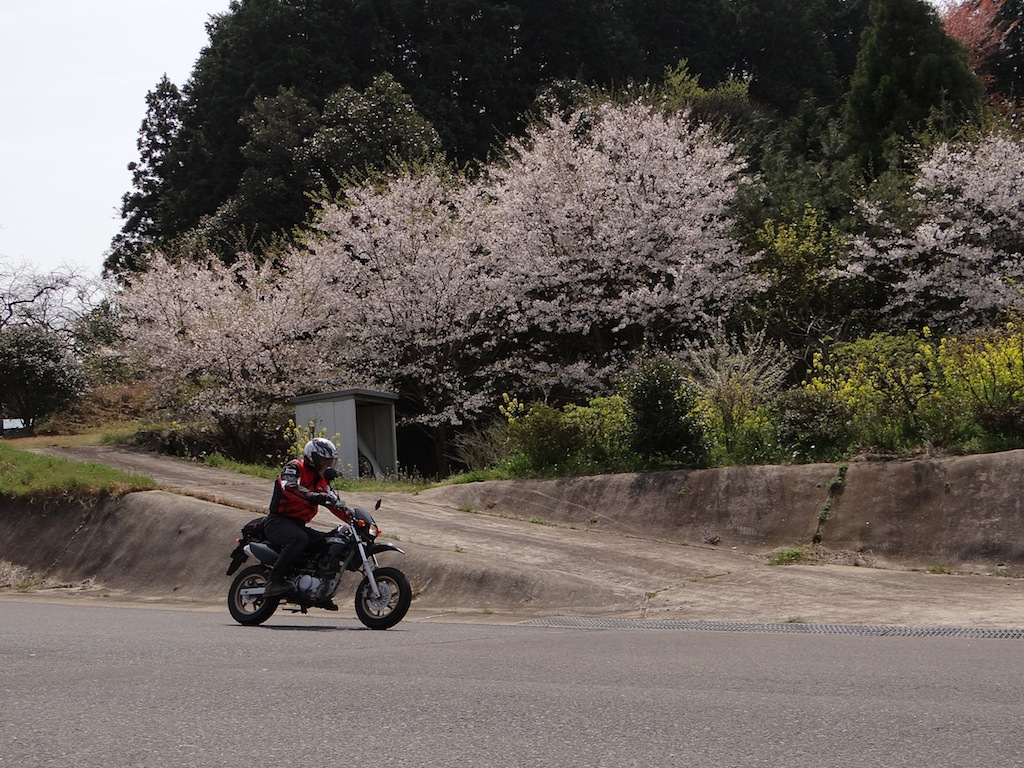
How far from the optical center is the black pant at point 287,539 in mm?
10164

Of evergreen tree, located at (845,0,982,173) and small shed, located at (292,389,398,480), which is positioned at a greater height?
evergreen tree, located at (845,0,982,173)

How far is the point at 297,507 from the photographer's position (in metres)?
10.4

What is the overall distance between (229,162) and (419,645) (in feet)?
122

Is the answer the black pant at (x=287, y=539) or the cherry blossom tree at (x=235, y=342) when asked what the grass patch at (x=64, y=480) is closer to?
the cherry blossom tree at (x=235, y=342)

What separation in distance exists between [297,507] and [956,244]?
17326 mm

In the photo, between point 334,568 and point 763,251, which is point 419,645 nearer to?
point 334,568

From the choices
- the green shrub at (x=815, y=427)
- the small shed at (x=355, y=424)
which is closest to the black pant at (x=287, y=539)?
the green shrub at (x=815, y=427)

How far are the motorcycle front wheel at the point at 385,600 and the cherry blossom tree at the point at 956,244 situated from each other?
15.7 metres

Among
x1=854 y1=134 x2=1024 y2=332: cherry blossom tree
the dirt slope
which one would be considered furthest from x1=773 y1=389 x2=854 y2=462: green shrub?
x1=854 y1=134 x2=1024 y2=332: cherry blossom tree

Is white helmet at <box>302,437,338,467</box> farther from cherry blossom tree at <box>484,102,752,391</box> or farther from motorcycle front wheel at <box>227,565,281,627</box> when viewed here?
cherry blossom tree at <box>484,102,752,391</box>

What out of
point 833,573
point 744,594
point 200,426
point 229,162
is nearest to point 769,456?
point 833,573

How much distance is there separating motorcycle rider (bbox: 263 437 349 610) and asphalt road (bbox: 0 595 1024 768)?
142 centimetres

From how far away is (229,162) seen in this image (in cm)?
4253

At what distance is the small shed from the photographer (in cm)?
2062
